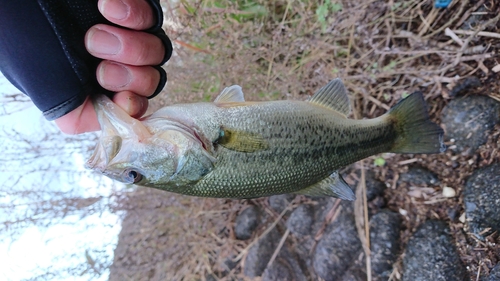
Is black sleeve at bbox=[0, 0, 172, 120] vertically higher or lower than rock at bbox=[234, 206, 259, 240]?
higher

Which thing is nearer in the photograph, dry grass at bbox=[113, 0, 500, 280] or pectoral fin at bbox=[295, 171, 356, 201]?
pectoral fin at bbox=[295, 171, 356, 201]

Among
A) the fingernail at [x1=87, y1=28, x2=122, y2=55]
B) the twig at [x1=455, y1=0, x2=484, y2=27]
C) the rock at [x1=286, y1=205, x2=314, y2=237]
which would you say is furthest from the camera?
the rock at [x1=286, y1=205, x2=314, y2=237]

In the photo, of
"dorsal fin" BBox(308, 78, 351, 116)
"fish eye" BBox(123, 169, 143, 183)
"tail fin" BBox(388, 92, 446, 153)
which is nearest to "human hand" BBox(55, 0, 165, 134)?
"fish eye" BBox(123, 169, 143, 183)

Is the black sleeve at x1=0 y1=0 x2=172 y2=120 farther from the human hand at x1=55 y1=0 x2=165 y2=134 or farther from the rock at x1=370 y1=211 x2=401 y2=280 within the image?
the rock at x1=370 y1=211 x2=401 y2=280

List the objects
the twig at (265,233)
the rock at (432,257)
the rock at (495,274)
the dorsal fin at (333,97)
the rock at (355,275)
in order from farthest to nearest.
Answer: the twig at (265,233) → the rock at (355,275) → the rock at (432,257) → the rock at (495,274) → the dorsal fin at (333,97)

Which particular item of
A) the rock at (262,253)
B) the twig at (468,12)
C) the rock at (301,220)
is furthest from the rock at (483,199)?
the rock at (262,253)

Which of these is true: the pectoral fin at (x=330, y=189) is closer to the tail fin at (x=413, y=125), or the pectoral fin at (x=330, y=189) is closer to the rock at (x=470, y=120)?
the tail fin at (x=413, y=125)

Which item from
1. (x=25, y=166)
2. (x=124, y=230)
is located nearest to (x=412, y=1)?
(x=124, y=230)

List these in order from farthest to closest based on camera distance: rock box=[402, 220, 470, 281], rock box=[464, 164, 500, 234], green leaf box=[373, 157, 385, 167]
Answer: green leaf box=[373, 157, 385, 167]
rock box=[402, 220, 470, 281]
rock box=[464, 164, 500, 234]

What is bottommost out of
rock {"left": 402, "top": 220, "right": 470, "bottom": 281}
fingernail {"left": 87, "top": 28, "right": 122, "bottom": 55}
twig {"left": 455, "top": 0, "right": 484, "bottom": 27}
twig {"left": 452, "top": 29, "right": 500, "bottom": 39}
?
rock {"left": 402, "top": 220, "right": 470, "bottom": 281}
